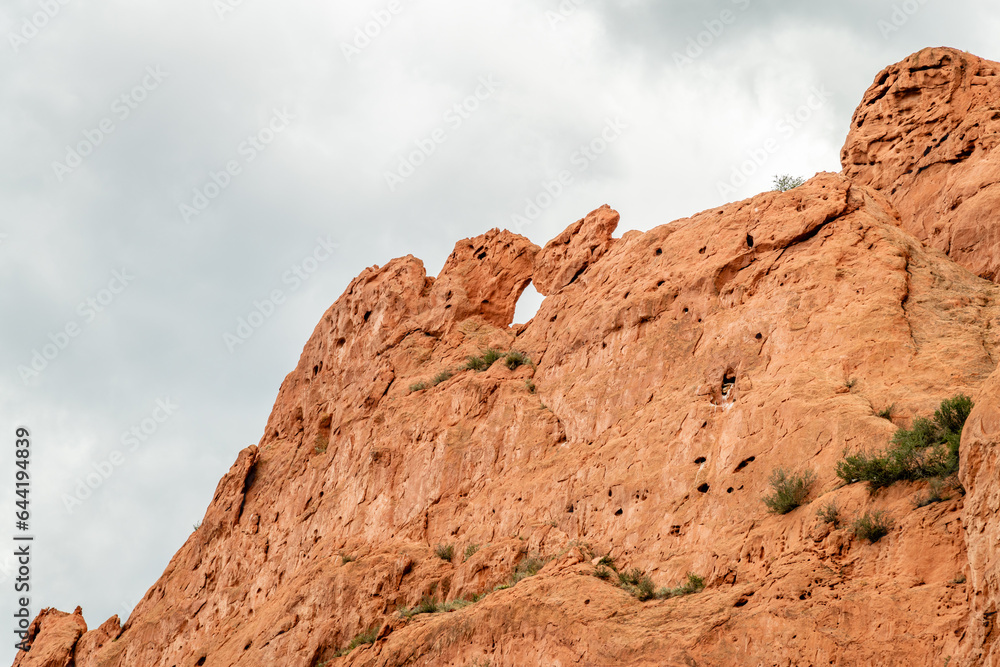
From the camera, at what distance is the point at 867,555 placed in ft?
48.9

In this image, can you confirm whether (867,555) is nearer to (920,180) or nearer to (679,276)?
(679,276)

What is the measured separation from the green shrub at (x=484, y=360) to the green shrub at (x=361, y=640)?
27.0ft

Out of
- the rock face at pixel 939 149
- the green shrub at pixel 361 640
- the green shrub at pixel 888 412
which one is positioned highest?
the rock face at pixel 939 149

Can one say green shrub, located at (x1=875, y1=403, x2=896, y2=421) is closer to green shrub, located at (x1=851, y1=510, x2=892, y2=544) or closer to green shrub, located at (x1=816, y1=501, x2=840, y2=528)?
green shrub, located at (x1=816, y1=501, x2=840, y2=528)

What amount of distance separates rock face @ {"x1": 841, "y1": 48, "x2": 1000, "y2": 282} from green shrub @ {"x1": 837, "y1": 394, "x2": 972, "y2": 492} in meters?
7.34

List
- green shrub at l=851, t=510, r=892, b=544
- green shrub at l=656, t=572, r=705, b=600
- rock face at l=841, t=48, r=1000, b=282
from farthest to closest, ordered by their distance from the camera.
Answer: rock face at l=841, t=48, r=1000, b=282 < green shrub at l=656, t=572, r=705, b=600 < green shrub at l=851, t=510, r=892, b=544

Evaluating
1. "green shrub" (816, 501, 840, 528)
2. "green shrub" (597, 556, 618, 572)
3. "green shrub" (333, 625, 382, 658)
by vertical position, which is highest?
"green shrub" (333, 625, 382, 658)

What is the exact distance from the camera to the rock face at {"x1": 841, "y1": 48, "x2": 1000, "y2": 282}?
2266cm

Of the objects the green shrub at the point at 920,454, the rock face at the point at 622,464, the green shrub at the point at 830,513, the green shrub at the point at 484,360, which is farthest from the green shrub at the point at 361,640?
the green shrub at the point at 920,454

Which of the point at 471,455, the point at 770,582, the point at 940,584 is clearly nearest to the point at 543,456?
the point at 471,455

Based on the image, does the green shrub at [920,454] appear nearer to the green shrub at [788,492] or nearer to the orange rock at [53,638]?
the green shrub at [788,492]

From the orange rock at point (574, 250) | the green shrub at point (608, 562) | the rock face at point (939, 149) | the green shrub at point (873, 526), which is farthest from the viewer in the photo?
the orange rock at point (574, 250)

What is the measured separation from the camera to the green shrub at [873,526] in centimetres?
1498

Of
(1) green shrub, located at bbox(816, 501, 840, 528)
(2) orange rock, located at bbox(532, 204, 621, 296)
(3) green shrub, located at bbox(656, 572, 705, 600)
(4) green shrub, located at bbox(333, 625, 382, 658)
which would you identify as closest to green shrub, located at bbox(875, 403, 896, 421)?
(1) green shrub, located at bbox(816, 501, 840, 528)
